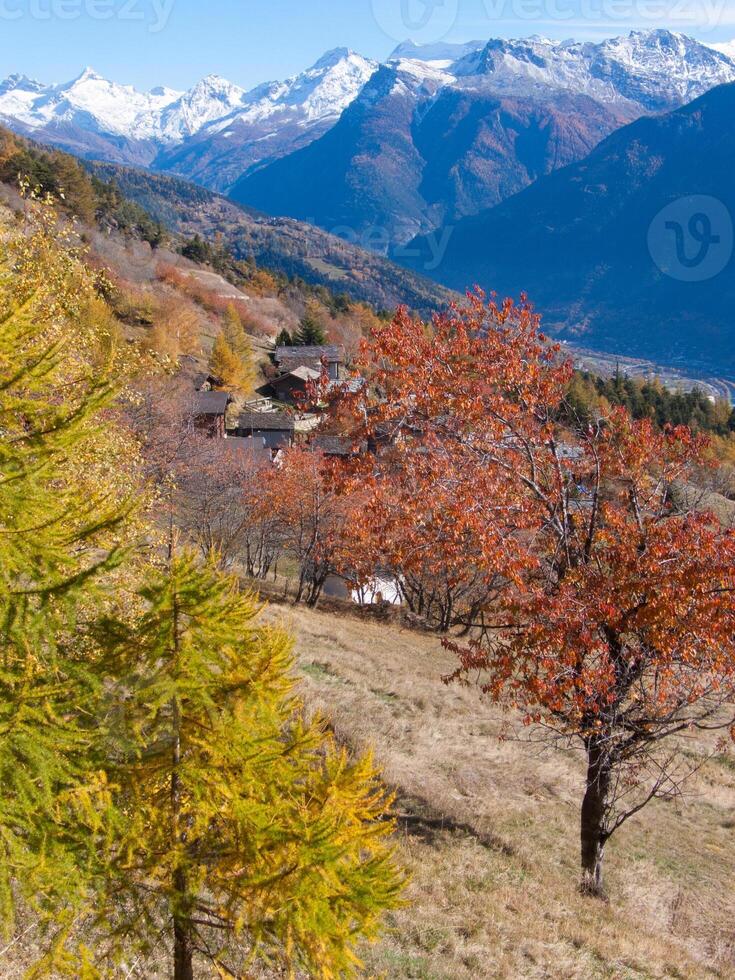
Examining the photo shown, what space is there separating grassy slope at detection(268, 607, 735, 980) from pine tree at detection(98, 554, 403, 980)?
4.10 ft

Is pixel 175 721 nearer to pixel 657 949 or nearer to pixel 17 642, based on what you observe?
pixel 17 642

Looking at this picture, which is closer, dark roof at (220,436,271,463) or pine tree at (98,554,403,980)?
pine tree at (98,554,403,980)

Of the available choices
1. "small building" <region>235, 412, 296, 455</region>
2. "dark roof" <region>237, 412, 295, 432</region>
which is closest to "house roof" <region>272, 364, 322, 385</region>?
"dark roof" <region>237, 412, 295, 432</region>

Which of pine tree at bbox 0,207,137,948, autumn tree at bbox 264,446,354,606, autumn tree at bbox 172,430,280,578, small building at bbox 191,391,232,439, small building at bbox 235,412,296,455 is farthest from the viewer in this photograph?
small building at bbox 235,412,296,455

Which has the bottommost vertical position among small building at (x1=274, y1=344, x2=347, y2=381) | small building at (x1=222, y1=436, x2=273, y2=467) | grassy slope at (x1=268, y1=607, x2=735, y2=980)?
grassy slope at (x1=268, y1=607, x2=735, y2=980)

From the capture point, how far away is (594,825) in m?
10.5

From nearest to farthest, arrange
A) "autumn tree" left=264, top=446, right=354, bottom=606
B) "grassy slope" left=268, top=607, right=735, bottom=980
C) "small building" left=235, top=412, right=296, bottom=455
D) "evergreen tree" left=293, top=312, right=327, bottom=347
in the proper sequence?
"grassy slope" left=268, top=607, right=735, bottom=980, "autumn tree" left=264, top=446, right=354, bottom=606, "small building" left=235, top=412, right=296, bottom=455, "evergreen tree" left=293, top=312, right=327, bottom=347

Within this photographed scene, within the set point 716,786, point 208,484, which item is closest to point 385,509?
point 716,786

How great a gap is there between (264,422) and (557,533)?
52.3 meters

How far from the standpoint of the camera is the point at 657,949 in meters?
8.98

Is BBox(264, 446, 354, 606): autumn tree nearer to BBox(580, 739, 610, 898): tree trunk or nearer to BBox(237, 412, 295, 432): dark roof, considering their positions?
BBox(580, 739, 610, 898): tree trunk

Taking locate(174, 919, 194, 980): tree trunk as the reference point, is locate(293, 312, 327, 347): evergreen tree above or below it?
above

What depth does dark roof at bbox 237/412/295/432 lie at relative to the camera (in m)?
60.1

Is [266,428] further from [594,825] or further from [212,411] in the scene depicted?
[594,825]
